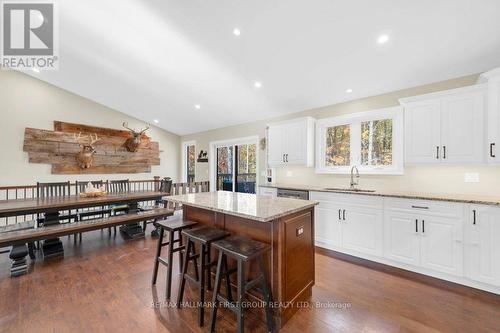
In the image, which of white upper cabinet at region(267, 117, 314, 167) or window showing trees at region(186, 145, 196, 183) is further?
window showing trees at region(186, 145, 196, 183)

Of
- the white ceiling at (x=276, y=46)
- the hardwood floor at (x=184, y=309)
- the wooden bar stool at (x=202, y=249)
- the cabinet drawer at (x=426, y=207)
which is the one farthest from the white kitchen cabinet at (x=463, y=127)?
the wooden bar stool at (x=202, y=249)

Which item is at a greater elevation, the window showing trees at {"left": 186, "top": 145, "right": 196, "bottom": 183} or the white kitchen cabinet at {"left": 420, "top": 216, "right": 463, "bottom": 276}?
the window showing trees at {"left": 186, "top": 145, "right": 196, "bottom": 183}

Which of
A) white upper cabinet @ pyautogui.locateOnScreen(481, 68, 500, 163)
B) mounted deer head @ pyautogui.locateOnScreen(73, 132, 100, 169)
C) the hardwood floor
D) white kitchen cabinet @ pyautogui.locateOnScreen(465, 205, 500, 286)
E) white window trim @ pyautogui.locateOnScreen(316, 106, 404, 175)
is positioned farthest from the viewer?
mounted deer head @ pyautogui.locateOnScreen(73, 132, 100, 169)

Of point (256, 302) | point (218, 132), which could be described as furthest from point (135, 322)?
point (218, 132)

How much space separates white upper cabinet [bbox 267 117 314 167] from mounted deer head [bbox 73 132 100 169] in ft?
14.4

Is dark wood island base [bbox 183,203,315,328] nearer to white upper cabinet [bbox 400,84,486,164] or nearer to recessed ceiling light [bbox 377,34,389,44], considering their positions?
white upper cabinet [bbox 400,84,486,164]

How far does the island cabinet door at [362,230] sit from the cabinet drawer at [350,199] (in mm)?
61

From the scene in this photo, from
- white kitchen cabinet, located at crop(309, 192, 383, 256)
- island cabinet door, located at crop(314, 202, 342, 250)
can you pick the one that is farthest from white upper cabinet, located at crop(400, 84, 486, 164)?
island cabinet door, located at crop(314, 202, 342, 250)

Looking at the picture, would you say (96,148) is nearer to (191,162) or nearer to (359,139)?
(191,162)

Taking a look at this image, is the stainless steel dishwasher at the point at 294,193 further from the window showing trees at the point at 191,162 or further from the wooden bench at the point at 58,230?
the window showing trees at the point at 191,162

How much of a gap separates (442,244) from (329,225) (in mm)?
1327

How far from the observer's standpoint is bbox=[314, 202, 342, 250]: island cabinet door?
→ 3250mm

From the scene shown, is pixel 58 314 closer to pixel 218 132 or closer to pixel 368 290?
pixel 368 290

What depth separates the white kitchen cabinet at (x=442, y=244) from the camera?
7.75 feet
